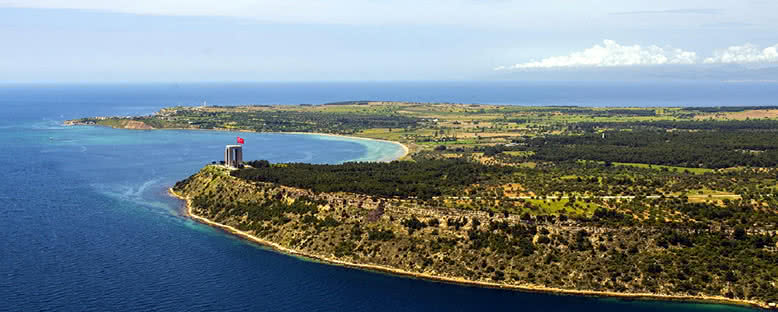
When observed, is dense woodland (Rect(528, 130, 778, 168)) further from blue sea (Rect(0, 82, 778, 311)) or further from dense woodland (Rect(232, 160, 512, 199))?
blue sea (Rect(0, 82, 778, 311))

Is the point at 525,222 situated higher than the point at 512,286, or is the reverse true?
the point at 525,222

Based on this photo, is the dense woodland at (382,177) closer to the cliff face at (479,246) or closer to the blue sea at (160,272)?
the cliff face at (479,246)

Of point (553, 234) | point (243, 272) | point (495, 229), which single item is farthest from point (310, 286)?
point (553, 234)

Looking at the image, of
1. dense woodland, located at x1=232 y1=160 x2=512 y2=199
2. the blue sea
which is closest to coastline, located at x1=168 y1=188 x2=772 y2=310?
the blue sea

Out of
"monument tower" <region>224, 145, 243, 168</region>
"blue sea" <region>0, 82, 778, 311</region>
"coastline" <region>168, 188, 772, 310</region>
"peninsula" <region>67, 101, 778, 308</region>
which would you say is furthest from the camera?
"monument tower" <region>224, 145, 243, 168</region>

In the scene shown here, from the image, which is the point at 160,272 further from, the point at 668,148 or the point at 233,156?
the point at 668,148

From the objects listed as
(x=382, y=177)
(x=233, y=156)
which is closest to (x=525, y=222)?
(x=382, y=177)

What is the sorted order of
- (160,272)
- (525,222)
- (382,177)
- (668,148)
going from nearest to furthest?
1. (160,272)
2. (525,222)
3. (382,177)
4. (668,148)

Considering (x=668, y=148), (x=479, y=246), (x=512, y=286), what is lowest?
(x=512, y=286)
